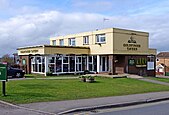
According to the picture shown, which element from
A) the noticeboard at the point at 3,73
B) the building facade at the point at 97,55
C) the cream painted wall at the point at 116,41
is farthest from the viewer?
the cream painted wall at the point at 116,41

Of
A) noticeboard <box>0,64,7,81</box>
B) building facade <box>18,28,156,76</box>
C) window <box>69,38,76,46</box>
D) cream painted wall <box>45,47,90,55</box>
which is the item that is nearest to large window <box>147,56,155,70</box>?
building facade <box>18,28,156,76</box>

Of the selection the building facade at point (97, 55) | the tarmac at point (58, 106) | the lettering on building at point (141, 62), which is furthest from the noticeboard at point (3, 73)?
the lettering on building at point (141, 62)

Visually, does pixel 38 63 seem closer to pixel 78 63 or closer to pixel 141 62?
pixel 78 63

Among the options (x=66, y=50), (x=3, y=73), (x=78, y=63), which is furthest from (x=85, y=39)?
(x=3, y=73)

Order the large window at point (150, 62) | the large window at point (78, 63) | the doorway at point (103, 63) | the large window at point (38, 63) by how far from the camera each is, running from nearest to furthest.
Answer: the large window at point (38, 63) → the large window at point (78, 63) → the doorway at point (103, 63) → the large window at point (150, 62)

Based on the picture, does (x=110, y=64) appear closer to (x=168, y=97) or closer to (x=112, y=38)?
(x=112, y=38)

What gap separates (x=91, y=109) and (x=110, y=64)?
25.2 metres

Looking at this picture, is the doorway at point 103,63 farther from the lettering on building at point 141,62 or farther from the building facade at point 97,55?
the lettering on building at point 141,62

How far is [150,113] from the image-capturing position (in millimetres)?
12086

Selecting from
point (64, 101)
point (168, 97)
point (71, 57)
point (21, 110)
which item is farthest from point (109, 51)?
point (21, 110)

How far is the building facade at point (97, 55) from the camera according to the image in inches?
1462

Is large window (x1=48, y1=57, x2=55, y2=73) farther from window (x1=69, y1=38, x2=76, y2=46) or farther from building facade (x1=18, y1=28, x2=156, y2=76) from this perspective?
window (x1=69, y1=38, x2=76, y2=46)

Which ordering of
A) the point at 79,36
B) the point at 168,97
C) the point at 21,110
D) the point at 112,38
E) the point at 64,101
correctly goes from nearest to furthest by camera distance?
the point at 21,110 < the point at 64,101 < the point at 168,97 < the point at 112,38 < the point at 79,36

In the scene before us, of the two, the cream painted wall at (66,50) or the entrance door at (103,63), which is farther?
the entrance door at (103,63)
